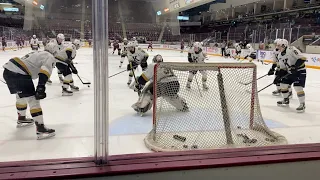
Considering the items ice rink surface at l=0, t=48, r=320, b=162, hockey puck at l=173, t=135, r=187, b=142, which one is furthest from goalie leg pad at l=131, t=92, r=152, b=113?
hockey puck at l=173, t=135, r=187, b=142

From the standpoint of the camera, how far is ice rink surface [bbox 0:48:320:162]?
2074 mm

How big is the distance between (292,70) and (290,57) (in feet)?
0.57

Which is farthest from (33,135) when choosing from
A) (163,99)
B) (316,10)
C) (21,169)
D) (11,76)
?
(316,10)

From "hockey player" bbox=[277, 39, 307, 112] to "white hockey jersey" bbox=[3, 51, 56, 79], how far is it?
284 centimetres

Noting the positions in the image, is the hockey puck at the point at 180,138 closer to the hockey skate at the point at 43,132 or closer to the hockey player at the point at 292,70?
the hockey skate at the point at 43,132

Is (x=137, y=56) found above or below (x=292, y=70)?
above

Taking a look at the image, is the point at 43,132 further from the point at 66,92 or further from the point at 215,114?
the point at 66,92

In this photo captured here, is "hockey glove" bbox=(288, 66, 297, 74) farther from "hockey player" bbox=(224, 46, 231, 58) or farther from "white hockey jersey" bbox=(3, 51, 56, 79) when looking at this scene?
"hockey player" bbox=(224, 46, 231, 58)

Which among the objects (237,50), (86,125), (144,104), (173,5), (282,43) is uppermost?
(173,5)

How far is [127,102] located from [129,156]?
2762 millimetres

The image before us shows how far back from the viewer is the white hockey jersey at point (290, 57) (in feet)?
12.1

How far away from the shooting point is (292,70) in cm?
371

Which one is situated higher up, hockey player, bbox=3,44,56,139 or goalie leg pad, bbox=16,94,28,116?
hockey player, bbox=3,44,56,139

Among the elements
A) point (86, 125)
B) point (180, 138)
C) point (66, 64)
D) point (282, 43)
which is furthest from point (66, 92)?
point (282, 43)
